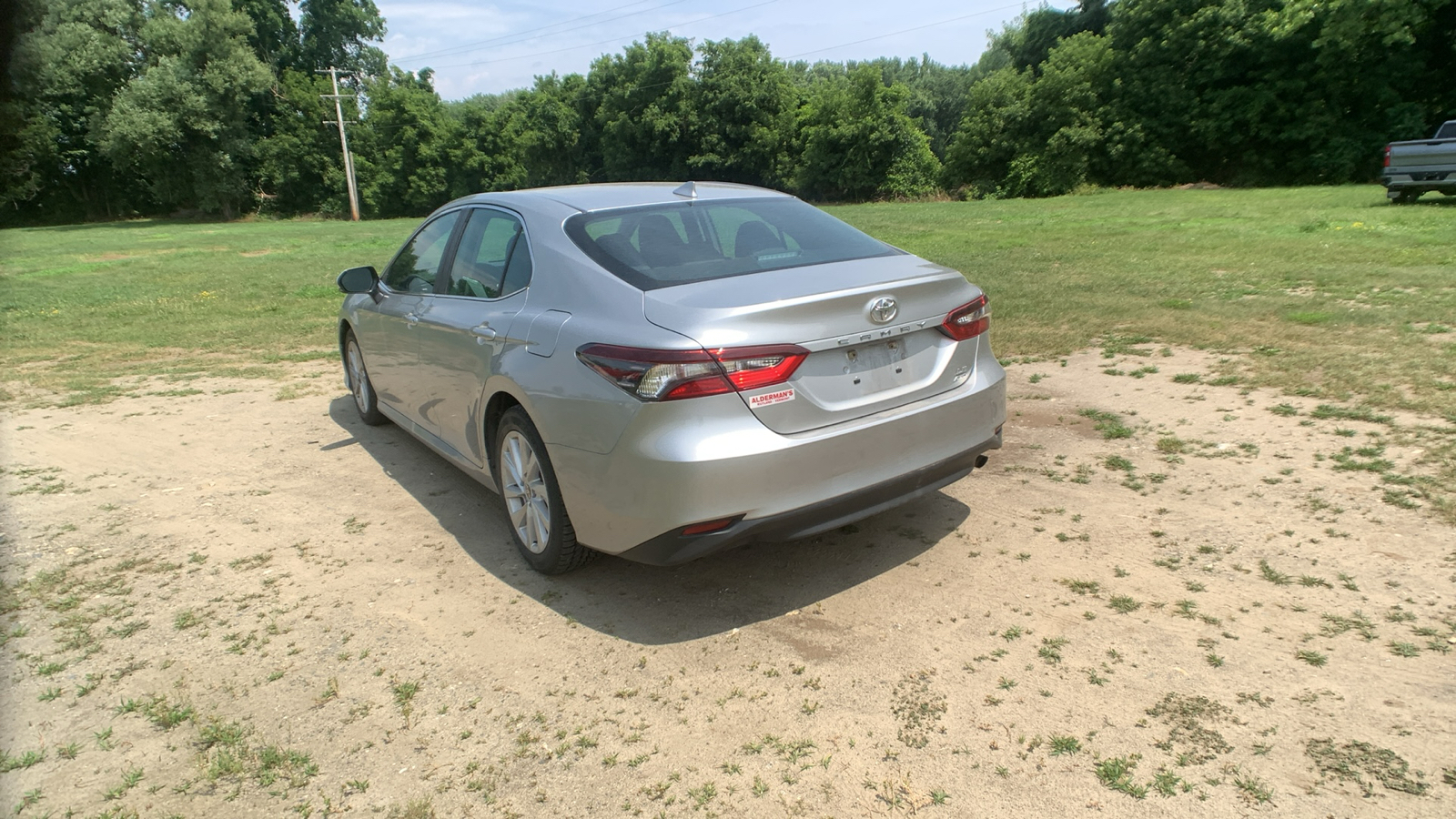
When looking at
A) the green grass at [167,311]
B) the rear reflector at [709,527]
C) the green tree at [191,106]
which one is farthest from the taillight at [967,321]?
the green tree at [191,106]

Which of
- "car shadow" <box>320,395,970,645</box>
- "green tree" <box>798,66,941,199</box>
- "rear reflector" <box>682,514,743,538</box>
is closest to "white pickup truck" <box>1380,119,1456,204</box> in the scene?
"car shadow" <box>320,395,970,645</box>

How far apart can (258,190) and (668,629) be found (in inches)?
2567

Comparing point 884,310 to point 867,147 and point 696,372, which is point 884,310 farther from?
point 867,147

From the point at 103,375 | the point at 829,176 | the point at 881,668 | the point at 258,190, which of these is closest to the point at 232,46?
the point at 258,190

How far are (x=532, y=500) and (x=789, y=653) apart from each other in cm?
137

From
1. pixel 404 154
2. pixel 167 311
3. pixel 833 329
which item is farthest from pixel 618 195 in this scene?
pixel 404 154

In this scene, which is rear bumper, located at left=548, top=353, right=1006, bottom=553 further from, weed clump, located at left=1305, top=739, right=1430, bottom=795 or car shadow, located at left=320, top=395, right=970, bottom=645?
weed clump, located at left=1305, top=739, right=1430, bottom=795

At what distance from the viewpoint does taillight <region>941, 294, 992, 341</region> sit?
3.82m

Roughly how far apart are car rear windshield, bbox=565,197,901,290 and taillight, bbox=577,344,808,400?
42 cm

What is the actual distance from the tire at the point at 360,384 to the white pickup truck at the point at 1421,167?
20.4 metres

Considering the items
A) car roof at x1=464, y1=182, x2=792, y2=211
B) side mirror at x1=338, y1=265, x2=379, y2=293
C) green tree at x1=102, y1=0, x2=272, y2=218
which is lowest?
side mirror at x1=338, y1=265, x2=379, y2=293

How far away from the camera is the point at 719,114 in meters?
58.5

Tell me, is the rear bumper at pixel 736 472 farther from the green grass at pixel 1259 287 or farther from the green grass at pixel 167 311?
the green grass at pixel 167 311

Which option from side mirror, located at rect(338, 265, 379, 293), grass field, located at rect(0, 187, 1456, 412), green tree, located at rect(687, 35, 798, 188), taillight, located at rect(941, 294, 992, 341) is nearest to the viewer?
taillight, located at rect(941, 294, 992, 341)
